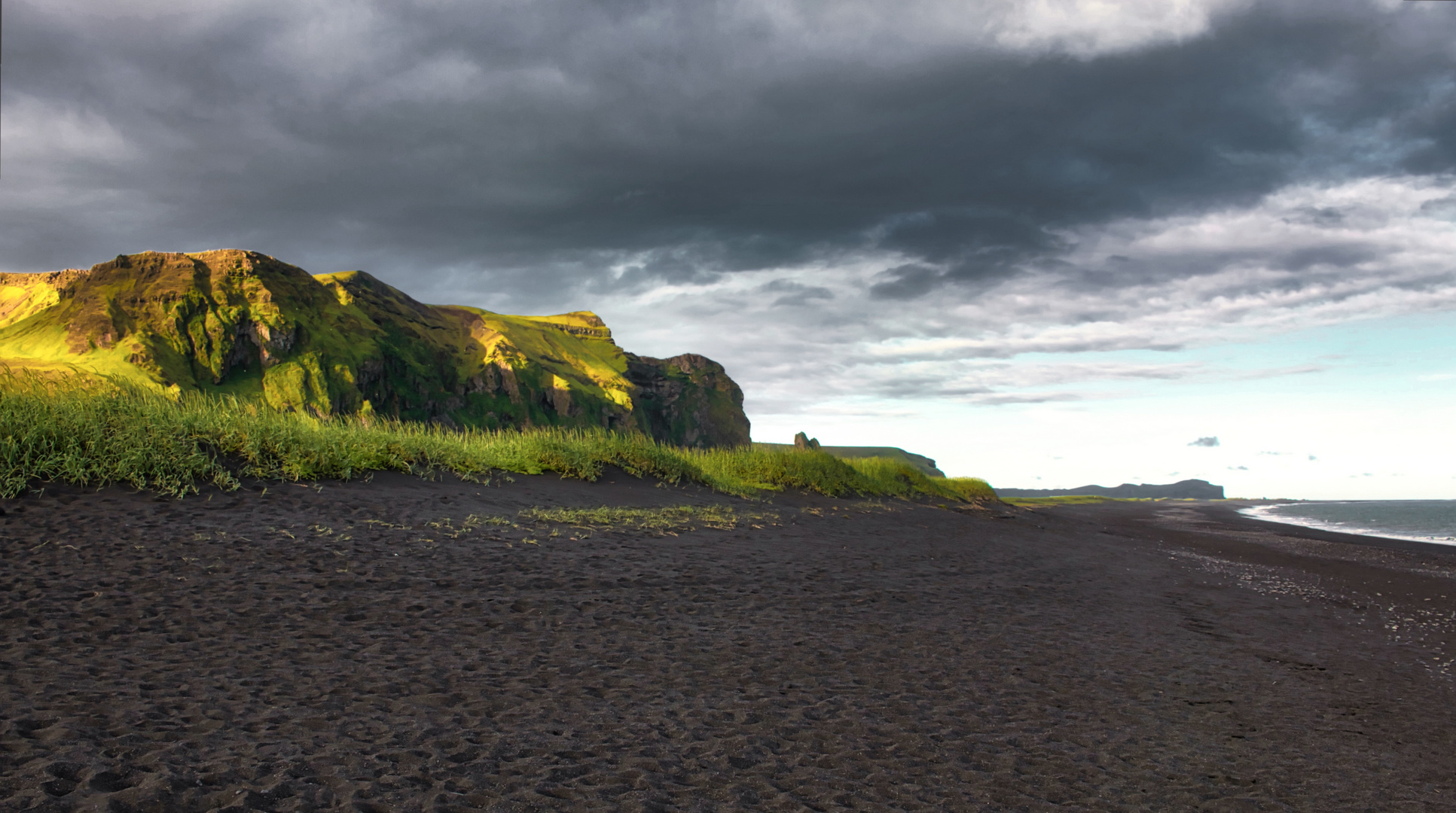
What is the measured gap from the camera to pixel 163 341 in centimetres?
7969

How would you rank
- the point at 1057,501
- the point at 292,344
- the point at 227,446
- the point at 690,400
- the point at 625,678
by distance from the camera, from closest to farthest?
the point at 625,678 < the point at 227,446 < the point at 292,344 < the point at 1057,501 < the point at 690,400

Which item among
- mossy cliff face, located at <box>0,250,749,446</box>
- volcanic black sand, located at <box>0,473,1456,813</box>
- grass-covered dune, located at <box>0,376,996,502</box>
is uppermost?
mossy cliff face, located at <box>0,250,749,446</box>

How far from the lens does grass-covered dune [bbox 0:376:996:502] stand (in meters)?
8.30

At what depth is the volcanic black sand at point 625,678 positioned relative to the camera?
10.4ft

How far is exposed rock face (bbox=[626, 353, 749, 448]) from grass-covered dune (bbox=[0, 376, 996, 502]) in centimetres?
12360

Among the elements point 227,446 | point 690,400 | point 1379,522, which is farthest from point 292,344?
point 1379,522

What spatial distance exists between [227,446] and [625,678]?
343 inches

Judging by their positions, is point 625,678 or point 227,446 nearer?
point 625,678

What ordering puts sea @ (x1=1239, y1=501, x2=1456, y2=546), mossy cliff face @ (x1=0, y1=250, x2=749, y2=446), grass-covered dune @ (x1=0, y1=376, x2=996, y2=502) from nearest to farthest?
grass-covered dune @ (x1=0, y1=376, x2=996, y2=502) < sea @ (x1=1239, y1=501, x2=1456, y2=546) < mossy cliff face @ (x1=0, y1=250, x2=749, y2=446)

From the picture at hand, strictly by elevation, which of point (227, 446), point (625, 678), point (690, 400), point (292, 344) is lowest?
point (625, 678)

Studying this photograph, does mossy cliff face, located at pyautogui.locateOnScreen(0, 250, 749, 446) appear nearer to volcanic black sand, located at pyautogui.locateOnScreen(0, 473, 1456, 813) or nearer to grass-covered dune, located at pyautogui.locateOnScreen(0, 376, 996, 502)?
grass-covered dune, located at pyautogui.locateOnScreen(0, 376, 996, 502)

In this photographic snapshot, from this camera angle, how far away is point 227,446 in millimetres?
10125

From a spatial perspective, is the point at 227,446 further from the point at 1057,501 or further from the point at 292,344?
the point at 1057,501

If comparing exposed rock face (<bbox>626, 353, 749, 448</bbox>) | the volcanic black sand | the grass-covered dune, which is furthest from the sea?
exposed rock face (<bbox>626, 353, 749, 448</bbox>)
